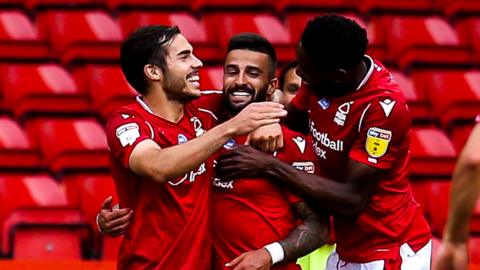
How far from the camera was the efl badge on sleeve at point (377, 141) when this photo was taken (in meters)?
5.30

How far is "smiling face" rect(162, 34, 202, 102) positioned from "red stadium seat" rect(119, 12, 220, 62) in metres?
4.71

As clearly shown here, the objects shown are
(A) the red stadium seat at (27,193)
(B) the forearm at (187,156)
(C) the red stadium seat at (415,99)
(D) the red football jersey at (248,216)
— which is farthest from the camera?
(C) the red stadium seat at (415,99)

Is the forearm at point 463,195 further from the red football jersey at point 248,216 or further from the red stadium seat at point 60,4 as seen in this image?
the red stadium seat at point 60,4

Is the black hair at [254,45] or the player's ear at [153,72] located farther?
the black hair at [254,45]

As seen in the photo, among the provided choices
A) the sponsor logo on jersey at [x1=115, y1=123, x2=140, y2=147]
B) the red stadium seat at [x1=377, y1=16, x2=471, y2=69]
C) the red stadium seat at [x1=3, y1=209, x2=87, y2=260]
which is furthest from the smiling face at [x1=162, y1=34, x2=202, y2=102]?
the red stadium seat at [x1=377, y1=16, x2=471, y2=69]

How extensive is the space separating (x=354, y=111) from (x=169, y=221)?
2.85ft

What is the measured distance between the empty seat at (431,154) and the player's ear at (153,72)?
400cm

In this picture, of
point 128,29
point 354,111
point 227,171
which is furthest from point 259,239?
point 128,29

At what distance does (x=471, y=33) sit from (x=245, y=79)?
5844mm

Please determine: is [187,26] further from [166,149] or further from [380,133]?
[166,149]

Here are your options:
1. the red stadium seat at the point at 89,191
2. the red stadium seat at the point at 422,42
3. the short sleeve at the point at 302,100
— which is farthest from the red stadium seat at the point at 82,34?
the short sleeve at the point at 302,100

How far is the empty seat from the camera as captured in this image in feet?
30.0

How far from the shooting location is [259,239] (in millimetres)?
5273

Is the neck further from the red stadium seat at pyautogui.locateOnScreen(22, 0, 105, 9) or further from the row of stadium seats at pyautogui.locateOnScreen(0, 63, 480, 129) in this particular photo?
the red stadium seat at pyautogui.locateOnScreen(22, 0, 105, 9)
